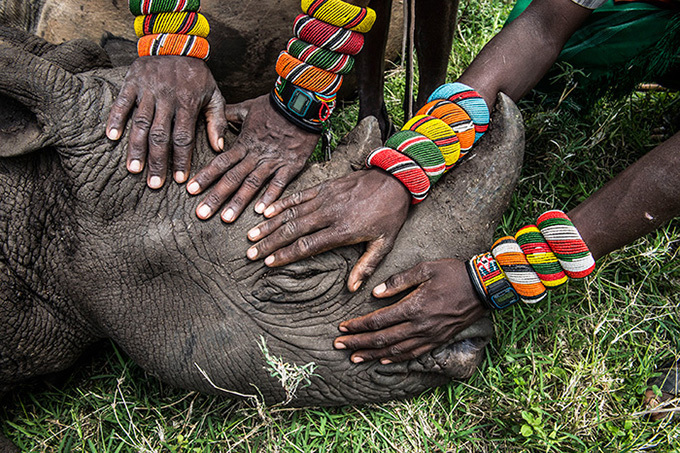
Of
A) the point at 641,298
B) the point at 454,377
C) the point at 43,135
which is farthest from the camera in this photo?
the point at 641,298

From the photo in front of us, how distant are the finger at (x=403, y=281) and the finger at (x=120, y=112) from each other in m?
1.00

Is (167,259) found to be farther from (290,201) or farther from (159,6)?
(159,6)

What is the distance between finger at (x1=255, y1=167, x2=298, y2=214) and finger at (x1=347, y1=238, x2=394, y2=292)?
14.0 inches

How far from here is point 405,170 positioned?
74.6 inches

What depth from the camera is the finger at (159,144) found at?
182cm

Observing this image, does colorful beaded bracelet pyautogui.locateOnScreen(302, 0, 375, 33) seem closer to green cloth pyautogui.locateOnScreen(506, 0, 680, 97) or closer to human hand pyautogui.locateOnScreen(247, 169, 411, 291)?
human hand pyautogui.locateOnScreen(247, 169, 411, 291)

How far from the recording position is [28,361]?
203 cm

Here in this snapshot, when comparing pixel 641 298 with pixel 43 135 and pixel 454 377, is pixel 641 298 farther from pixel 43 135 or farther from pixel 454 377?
pixel 43 135

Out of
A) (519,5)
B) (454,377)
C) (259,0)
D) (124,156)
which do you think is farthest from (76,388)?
(519,5)

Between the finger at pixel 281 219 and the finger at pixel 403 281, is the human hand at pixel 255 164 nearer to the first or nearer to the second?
the finger at pixel 281 219

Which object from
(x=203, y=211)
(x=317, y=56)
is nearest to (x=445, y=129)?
(x=317, y=56)

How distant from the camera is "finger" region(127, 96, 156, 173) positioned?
1.82m

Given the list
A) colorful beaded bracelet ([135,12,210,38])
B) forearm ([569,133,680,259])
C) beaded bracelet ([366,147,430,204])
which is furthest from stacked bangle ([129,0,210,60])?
forearm ([569,133,680,259])

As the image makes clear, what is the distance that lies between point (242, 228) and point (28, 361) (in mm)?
951
